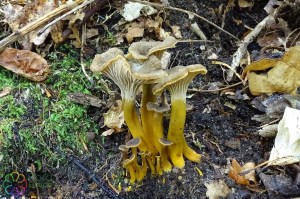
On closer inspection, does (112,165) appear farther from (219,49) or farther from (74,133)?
(219,49)

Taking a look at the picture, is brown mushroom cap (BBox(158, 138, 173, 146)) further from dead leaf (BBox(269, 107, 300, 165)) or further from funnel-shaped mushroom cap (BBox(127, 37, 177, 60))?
dead leaf (BBox(269, 107, 300, 165))

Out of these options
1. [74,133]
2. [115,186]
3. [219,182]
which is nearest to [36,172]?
[74,133]

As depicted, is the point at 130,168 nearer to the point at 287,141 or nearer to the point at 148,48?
the point at 148,48

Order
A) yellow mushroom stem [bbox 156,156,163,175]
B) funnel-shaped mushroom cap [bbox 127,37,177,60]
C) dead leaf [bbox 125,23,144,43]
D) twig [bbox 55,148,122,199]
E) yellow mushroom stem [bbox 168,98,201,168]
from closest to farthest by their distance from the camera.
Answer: funnel-shaped mushroom cap [bbox 127,37,177,60], yellow mushroom stem [bbox 168,98,201,168], yellow mushroom stem [bbox 156,156,163,175], twig [bbox 55,148,122,199], dead leaf [bbox 125,23,144,43]

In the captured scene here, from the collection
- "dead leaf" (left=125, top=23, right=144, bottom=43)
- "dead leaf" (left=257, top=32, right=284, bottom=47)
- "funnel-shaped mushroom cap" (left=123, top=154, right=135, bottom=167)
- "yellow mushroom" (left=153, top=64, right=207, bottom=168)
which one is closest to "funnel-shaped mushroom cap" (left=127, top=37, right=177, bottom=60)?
"yellow mushroom" (left=153, top=64, right=207, bottom=168)

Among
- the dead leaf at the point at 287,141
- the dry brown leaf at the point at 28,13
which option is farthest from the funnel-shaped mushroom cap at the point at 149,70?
the dry brown leaf at the point at 28,13

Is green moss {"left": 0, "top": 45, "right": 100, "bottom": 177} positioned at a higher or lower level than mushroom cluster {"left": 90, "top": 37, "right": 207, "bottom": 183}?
lower

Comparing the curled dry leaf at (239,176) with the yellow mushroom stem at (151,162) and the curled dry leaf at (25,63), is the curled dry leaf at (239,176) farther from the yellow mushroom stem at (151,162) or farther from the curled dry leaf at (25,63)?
the curled dry leaf at (25,63)
